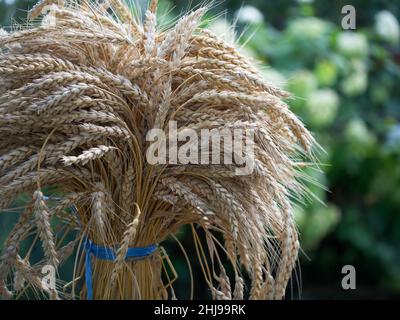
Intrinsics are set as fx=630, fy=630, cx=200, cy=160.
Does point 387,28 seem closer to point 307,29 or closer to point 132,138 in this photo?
point 307,29

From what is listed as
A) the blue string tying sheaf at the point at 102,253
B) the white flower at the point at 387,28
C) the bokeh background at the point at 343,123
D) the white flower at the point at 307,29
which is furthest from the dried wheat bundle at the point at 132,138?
the white flower at the point at 387,28

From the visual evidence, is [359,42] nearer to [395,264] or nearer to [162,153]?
[395,264]

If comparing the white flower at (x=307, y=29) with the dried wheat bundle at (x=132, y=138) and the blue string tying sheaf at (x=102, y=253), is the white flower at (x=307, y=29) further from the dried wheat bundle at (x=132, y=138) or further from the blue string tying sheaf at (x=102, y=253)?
the blue string tying sheaf at (x=102, y=253)

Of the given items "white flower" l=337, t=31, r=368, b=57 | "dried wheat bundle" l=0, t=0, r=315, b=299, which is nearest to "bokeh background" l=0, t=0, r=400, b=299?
"white flower" l=337, t=31, r=368, b=57

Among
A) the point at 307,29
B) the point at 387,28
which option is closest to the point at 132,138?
the point at 307,29

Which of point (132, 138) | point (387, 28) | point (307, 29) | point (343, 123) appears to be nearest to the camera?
point (132, 138)

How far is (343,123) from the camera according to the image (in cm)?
314

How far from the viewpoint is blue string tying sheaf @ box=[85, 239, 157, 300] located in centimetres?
100

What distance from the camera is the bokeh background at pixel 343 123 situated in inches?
110

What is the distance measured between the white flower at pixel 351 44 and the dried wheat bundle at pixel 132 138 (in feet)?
6.40

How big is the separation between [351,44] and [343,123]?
44 cm

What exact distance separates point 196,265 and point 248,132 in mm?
2186

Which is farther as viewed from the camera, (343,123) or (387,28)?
(343,123)
